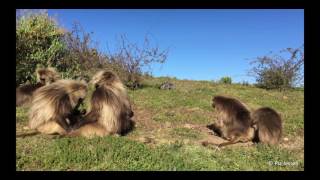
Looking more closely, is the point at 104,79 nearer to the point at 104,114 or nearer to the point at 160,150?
the point at 104,114

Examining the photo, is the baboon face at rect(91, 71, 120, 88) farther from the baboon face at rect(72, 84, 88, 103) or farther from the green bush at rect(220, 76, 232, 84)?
the green bush at rect(220, 76, 232, 84)

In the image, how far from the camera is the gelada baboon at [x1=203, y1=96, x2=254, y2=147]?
8250mm

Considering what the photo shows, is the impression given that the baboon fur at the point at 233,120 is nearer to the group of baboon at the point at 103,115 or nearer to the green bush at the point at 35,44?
the group of baboon at the point at 103,115

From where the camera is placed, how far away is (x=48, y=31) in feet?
44.4

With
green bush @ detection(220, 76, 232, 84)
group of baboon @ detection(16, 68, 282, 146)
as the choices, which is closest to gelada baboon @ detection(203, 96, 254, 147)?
group of baboon @ detection(16, 68, 282, 146)

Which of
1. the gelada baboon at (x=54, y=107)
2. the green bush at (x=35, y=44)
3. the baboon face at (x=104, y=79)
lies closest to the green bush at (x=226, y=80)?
the green bush at (x=35, y=44)

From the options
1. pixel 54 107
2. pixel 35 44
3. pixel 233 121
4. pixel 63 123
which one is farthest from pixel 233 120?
pixel 35 44

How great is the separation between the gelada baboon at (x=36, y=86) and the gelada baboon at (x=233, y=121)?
13.5 ft

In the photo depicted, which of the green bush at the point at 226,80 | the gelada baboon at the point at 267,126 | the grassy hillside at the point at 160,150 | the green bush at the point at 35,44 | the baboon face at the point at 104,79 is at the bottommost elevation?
Result: the grassy hillside at the point at 160,150

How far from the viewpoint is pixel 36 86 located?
1071cm

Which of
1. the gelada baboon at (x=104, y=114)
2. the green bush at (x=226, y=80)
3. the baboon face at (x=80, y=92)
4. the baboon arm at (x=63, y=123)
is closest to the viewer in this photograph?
the gelada baboon at (x=104, y=114)

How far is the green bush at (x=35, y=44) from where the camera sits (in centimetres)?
1255
